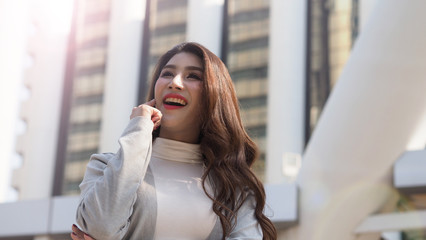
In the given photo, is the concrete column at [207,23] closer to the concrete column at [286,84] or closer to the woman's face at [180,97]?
the concrete column at [286,84]

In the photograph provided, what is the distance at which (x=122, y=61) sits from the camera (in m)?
16.0

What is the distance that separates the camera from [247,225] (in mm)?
2205

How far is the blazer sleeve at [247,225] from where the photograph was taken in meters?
2.18

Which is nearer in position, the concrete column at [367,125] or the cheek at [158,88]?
the cheek at [158,88]

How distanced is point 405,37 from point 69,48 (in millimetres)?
11175

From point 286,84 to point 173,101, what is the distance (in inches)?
504

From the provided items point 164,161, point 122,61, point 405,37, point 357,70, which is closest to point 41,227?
point 122,61

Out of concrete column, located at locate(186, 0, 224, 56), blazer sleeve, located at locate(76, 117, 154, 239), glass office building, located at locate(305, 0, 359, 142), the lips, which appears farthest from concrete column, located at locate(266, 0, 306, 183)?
blazer sleeve, located at locate(76, 117, 154, 239)

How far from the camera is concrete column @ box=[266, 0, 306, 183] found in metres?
14.7

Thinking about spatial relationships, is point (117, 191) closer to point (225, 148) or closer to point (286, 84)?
point (225, 148)

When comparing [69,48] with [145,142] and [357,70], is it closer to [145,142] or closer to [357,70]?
[357,70]

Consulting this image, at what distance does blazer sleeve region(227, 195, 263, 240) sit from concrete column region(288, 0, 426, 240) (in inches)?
235


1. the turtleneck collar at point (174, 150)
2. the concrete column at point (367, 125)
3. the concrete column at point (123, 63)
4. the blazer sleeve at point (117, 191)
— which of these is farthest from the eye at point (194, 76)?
the concrete column at point (123, 63)

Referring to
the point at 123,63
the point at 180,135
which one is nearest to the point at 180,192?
the point at 180,135
